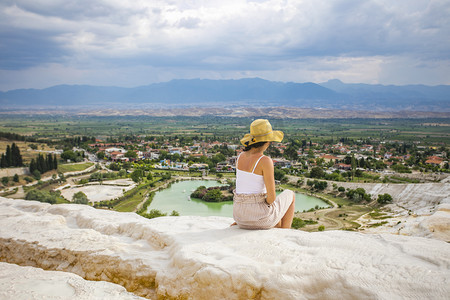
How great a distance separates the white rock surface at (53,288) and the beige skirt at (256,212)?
177 cm

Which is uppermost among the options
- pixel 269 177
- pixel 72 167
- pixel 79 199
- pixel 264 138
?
pixel 264 138

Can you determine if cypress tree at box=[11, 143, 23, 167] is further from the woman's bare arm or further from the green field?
the green field

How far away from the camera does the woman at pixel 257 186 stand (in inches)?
171

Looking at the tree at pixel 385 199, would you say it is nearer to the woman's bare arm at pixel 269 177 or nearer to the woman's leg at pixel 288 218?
the woman's leg at pixel 288 218

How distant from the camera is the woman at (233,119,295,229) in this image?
4348 millimetres

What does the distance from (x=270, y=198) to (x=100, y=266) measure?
237 cm

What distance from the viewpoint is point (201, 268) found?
11.2 ft

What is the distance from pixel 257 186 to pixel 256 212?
1.14ft

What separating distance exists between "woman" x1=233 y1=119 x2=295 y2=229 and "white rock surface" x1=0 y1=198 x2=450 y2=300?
19 cm

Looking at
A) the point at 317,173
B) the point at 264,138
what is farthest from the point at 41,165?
the point at 264,138

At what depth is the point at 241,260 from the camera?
3.46 metres

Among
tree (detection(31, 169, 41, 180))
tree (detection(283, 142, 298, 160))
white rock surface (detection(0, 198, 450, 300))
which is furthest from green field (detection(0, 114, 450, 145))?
white rock surface (detection(0, 198, 450, 300))

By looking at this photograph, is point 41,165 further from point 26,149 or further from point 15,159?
point 26,149

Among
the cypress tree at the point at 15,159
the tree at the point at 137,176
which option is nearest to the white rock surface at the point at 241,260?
the tree at the point at 137,176
